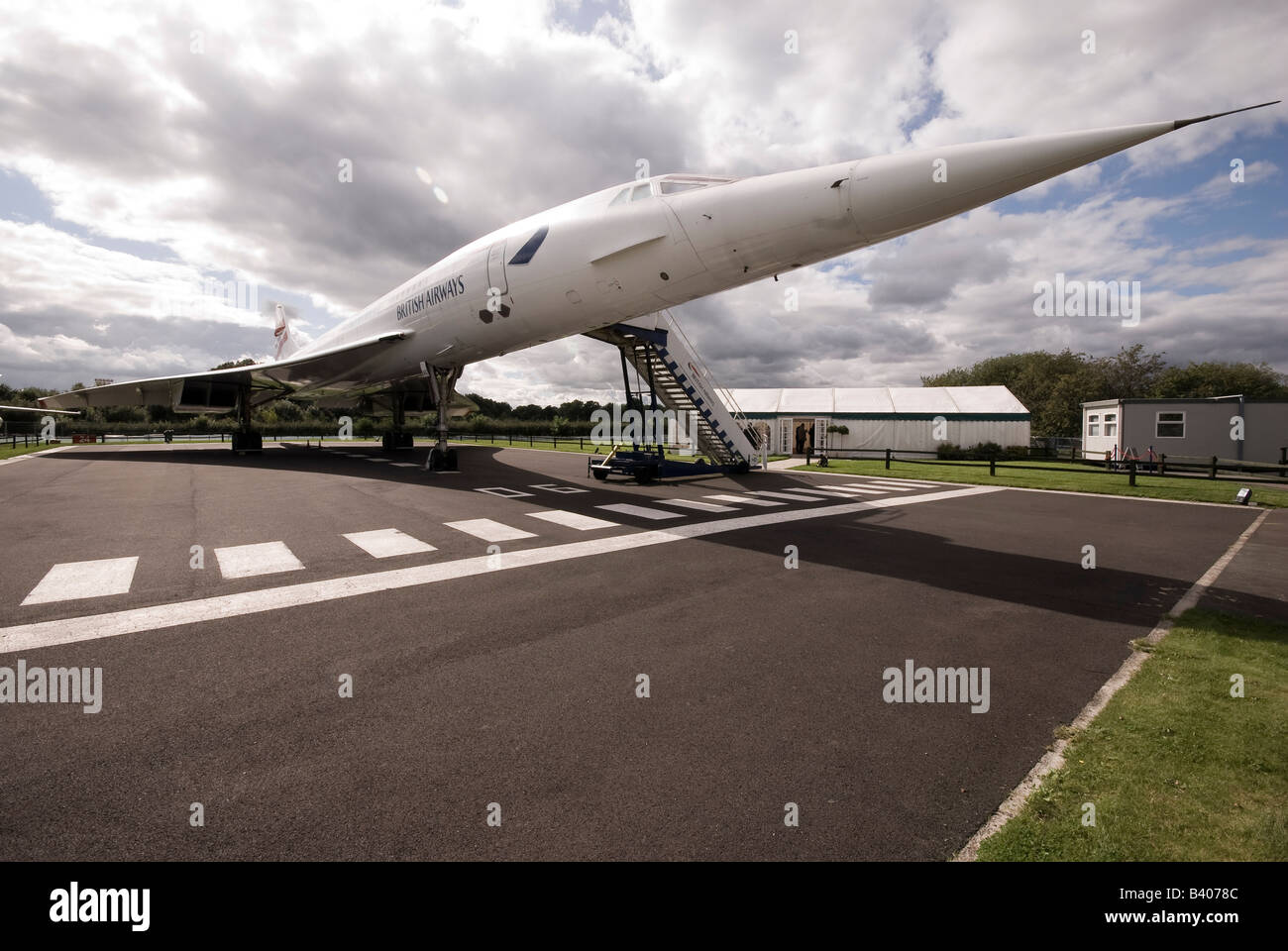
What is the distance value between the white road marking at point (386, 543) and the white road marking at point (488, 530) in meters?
0.79

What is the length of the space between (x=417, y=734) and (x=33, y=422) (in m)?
62.8

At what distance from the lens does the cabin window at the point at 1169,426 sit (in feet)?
79.4

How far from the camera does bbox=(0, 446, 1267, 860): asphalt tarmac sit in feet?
7.34

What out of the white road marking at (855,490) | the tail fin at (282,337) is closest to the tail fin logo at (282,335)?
the tail fin at (282,337)

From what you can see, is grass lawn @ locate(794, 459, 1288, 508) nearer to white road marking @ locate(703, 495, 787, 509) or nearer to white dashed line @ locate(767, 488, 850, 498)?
white dashed line @ locate(767, 488, 850, 498)

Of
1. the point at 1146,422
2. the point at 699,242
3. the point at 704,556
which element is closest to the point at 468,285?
the point at 699,242

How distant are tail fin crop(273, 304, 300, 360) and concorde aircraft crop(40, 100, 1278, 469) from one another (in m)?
18.8

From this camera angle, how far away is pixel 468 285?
12.5 meters

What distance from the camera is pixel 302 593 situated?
5.11 metres

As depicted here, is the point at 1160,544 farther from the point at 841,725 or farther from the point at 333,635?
the point at 333,635

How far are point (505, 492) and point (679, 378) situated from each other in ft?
21.8
